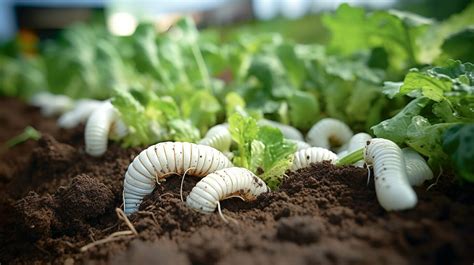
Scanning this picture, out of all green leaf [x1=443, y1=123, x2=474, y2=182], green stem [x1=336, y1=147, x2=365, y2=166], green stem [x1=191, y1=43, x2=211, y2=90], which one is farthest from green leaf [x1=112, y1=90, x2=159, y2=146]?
green leaf [x1=443, y1=123, x2=474, y2=182]

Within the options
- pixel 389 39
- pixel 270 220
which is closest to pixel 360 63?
pixel 389 39

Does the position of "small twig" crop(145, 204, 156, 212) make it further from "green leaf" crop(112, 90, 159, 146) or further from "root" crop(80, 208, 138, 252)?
"green leaf" crop(112, 90, 159, 146)

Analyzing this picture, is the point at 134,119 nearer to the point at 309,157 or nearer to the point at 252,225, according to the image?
the point at 309,157

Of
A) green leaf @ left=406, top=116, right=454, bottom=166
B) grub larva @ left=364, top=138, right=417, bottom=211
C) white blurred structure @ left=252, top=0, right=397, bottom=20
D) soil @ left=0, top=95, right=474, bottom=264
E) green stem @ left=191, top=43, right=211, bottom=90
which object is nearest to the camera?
soil @ left=0, top=95, right=474, bottom=264

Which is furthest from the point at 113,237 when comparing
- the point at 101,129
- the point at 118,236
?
the point at 101,129

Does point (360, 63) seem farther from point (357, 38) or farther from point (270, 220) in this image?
point (270, 220)

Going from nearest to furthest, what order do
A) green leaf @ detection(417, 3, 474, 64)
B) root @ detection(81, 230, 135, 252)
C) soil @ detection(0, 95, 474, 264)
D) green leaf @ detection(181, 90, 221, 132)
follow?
soil @ detection(0, 95, 474, 264), root @ detection(81, 230, 135, 252), green leaf @ detection(181, 90, 221, 132), green leaf @ detection(417, 3, 474, 64)

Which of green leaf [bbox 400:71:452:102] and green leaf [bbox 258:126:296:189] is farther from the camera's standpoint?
green leaf [bbox 258:126:296:189]
